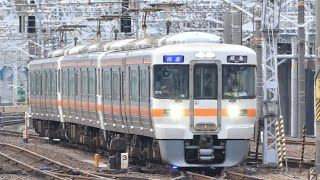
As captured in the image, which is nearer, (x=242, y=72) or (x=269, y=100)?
(x=242, y=72)

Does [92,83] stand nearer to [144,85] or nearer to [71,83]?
[71,83]

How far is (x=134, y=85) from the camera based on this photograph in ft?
72.7

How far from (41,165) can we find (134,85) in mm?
3833

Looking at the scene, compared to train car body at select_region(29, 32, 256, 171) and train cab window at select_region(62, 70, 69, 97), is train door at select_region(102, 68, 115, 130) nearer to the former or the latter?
train car body at select_region(29, 32, 256, 171)

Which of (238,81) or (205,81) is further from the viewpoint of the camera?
(238,81)

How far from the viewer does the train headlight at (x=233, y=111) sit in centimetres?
2027

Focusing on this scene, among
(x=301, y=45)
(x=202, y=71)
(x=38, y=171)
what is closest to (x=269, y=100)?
(x=202, y=71)

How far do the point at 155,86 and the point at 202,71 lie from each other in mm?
950

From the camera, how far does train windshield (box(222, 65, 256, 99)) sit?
66.7ft

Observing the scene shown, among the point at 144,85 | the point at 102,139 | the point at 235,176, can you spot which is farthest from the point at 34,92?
the point at 235,176

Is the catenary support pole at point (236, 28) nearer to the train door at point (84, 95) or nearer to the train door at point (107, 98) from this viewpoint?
the train door at point (84, 95)

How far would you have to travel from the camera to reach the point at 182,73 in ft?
66.1

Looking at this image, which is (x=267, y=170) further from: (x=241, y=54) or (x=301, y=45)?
(x=301, y=45)

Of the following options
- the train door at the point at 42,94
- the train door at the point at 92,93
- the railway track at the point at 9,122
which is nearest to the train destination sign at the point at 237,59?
the train door at the point at 92,93
